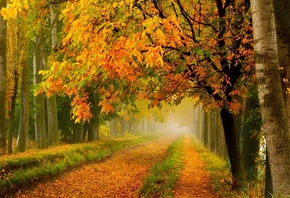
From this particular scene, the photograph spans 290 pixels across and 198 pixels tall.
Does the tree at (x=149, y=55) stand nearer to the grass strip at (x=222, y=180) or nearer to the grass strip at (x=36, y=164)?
the grass strip at (x=222, y=180)

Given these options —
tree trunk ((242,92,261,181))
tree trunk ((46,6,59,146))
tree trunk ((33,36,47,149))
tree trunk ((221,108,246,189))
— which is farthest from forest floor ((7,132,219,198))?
tree trunk ((46,6,59,146))

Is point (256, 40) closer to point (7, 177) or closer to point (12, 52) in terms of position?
point (7, 177)

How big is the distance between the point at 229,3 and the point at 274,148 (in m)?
5.85

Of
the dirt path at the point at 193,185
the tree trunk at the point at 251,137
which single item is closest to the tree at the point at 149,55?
the dirt path at the point at 193,185

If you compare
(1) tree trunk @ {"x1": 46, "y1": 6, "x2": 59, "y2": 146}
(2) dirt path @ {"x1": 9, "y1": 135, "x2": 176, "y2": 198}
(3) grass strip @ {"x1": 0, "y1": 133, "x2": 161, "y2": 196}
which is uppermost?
(1) tree trunk @ {"x1": 46, "y1": 6, "x2": 59, "y2": 146}

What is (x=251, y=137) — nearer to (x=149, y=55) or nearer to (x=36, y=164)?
(x=149, y=55)

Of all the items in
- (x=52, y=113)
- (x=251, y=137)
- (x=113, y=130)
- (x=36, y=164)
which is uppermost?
(x=52, y=113)

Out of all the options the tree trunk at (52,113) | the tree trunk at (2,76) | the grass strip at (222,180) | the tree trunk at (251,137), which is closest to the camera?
the grass strip at (222,180)

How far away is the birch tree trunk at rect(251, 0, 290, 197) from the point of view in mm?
5352

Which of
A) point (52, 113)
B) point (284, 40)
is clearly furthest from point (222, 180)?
point (52, 113)

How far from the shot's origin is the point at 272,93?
5.34m

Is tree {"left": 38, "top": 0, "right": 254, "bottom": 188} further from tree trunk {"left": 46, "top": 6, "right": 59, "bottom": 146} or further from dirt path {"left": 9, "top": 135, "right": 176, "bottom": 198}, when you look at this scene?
tree trunk {"left": 46, "top": 6, "right": 59, "bottom": 146}

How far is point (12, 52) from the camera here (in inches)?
596

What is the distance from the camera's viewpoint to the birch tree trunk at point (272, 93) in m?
5.35
